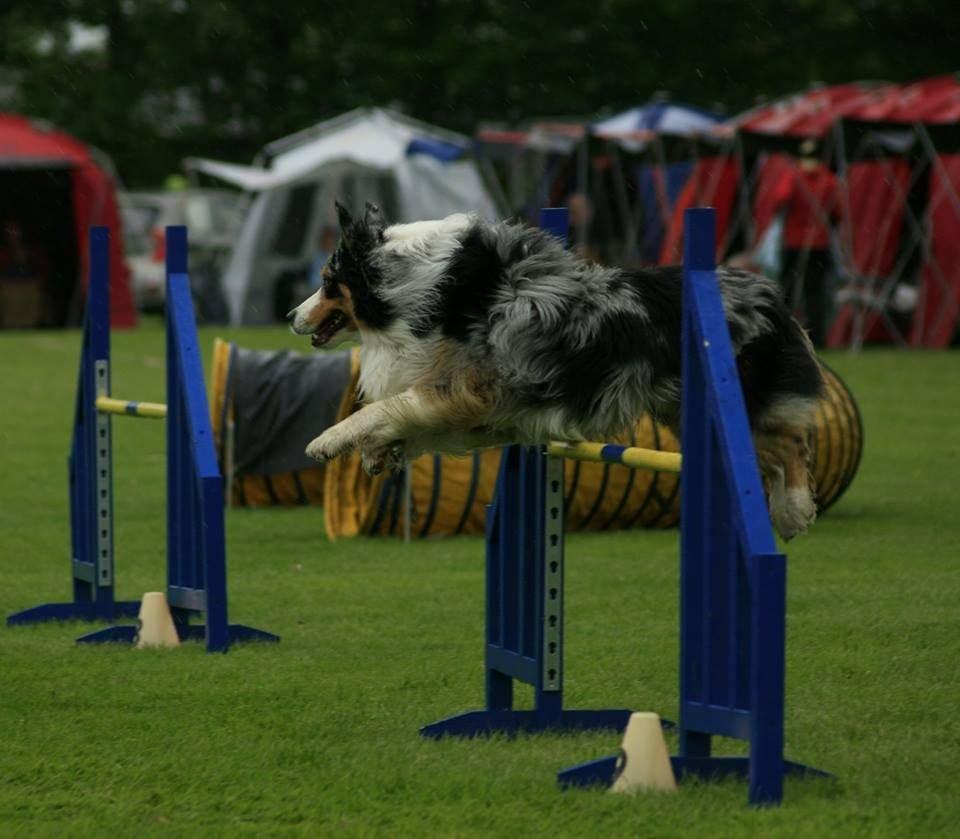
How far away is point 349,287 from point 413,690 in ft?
4.79

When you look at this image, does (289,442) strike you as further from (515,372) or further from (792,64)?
(792,64)

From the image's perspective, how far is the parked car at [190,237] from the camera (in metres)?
28.2

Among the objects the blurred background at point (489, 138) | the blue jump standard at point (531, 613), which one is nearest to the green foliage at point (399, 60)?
the blurred background at point (489, 138)

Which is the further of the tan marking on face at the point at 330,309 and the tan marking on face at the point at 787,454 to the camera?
the tan marking on face at the point at 330,309

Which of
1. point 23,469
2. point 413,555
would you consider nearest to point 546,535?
point 413,555

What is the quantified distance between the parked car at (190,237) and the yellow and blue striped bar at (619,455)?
74.7 feet

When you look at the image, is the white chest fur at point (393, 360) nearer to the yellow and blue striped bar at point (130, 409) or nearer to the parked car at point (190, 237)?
the yellow and blue striped bar at point (130, 409)

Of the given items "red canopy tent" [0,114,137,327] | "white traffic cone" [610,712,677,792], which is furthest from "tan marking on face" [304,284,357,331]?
"red canopy tent" [0,114,137,327]

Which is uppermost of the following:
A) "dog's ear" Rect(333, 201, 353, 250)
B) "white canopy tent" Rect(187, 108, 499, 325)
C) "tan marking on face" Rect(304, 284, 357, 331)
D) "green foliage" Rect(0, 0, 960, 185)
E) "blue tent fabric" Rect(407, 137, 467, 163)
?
"green foliage" Rect(0, 0, 960, 185)

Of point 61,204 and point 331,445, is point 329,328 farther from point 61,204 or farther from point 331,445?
point 61,204

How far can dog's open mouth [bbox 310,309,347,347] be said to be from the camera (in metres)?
5.42

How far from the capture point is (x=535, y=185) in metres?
28.7

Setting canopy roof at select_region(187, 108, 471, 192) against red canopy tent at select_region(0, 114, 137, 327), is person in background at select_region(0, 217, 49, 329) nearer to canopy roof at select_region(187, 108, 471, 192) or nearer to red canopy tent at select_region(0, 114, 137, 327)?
red canopy tent at select_region(0, 114, 137, 327)

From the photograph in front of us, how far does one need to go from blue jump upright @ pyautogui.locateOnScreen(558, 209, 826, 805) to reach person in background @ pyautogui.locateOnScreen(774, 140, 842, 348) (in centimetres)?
1653
